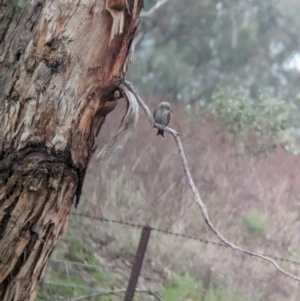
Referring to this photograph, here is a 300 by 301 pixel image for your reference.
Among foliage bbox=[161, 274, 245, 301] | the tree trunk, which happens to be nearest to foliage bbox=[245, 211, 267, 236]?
foliage bbox=[161, 274, 245, 301]

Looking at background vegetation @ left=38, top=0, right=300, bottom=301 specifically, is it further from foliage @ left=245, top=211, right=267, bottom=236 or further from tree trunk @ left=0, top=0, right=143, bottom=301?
tree trunk @ left=0, top=0, right=143, bottom=301

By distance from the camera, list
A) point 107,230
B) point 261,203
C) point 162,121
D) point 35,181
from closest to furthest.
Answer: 1. point 35,181
2. point 162,121
3. point 107,230
4. point 261,203

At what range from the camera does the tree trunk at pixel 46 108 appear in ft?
3.89

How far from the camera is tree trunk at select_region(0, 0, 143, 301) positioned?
1.19m

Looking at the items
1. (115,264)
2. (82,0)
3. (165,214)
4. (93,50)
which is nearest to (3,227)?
(93,50)

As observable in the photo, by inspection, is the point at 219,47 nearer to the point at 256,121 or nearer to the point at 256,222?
the point at 256,121

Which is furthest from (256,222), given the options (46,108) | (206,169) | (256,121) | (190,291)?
(46,108)

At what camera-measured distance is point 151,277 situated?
4.34m

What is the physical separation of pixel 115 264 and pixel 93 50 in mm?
3520

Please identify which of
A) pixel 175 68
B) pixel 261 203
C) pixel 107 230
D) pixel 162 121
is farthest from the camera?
pixel 175 68

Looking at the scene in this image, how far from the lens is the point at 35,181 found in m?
1.18

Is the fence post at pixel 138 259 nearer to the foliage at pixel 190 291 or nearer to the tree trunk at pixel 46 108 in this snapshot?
the foliage at pixel 190 291

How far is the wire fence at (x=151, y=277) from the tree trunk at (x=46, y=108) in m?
2.23

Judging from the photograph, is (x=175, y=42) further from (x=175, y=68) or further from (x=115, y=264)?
(x=115, y=264)
